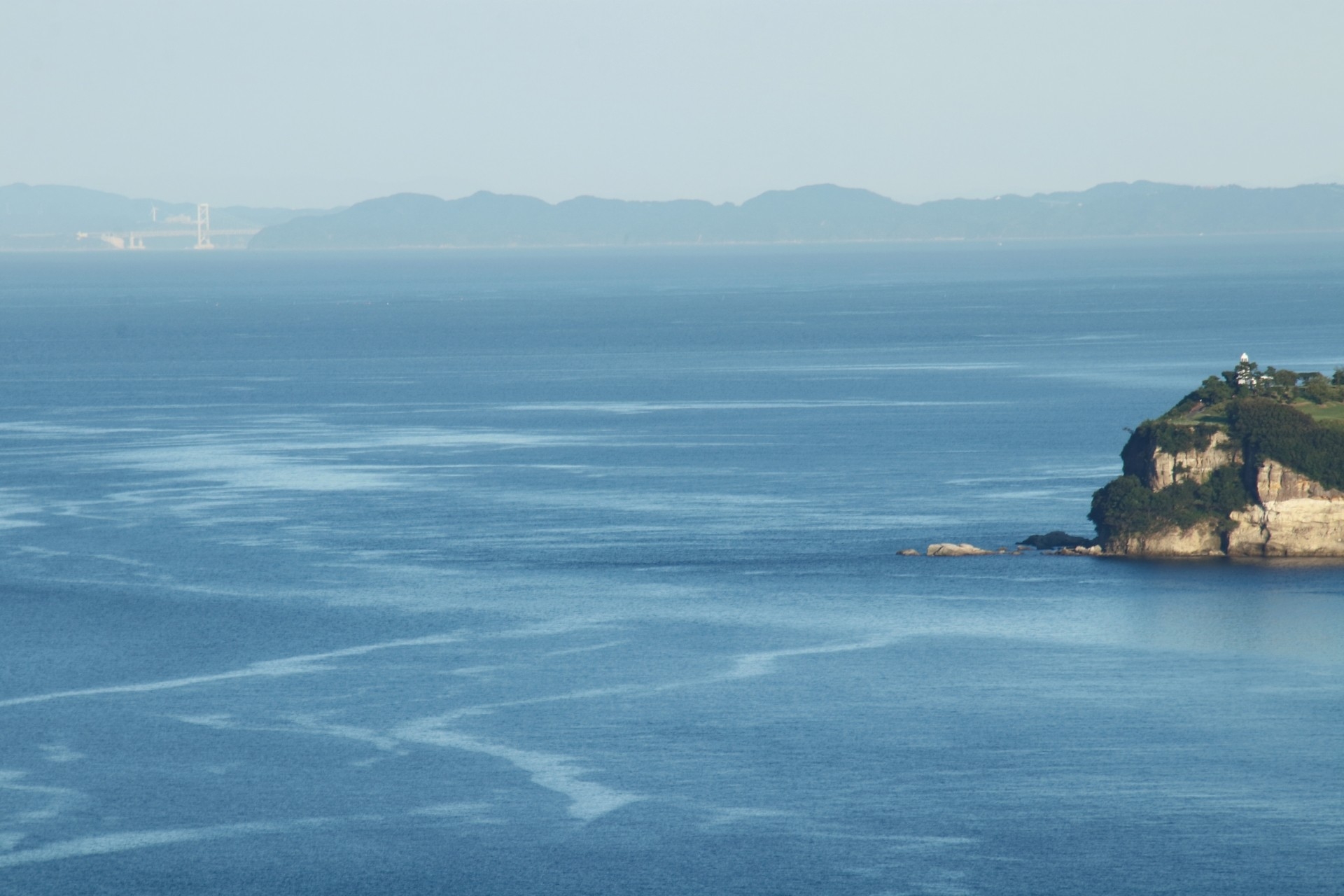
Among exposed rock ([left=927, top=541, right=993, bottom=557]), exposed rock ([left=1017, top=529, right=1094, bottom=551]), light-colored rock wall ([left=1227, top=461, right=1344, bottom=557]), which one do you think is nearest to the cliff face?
light-colored rock wall ([left=1227, top=461, right=1344, bottom=557])

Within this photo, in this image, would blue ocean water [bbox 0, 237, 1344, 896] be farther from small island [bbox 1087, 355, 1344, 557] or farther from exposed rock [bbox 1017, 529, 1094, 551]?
exposed rock [bbox 1017, 529, 1094, 551]

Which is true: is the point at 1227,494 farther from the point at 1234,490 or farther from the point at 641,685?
the point at 641,685

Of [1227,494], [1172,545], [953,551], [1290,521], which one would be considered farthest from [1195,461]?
[953,551]

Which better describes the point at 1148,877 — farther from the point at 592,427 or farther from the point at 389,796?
the point at 592,427

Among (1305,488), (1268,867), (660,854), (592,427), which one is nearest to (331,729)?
(660,854)

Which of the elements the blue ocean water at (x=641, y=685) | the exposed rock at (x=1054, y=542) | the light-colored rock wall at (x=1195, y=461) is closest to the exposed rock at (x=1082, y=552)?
the exposed rock at (x=1054, y=542)

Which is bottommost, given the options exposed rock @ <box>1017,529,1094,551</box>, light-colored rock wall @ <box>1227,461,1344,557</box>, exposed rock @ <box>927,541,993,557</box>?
exposed rock @ <box>927,541,993,557</box>

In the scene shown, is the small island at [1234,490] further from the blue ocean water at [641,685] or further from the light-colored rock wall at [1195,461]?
the blue ocean water at [641,685]
